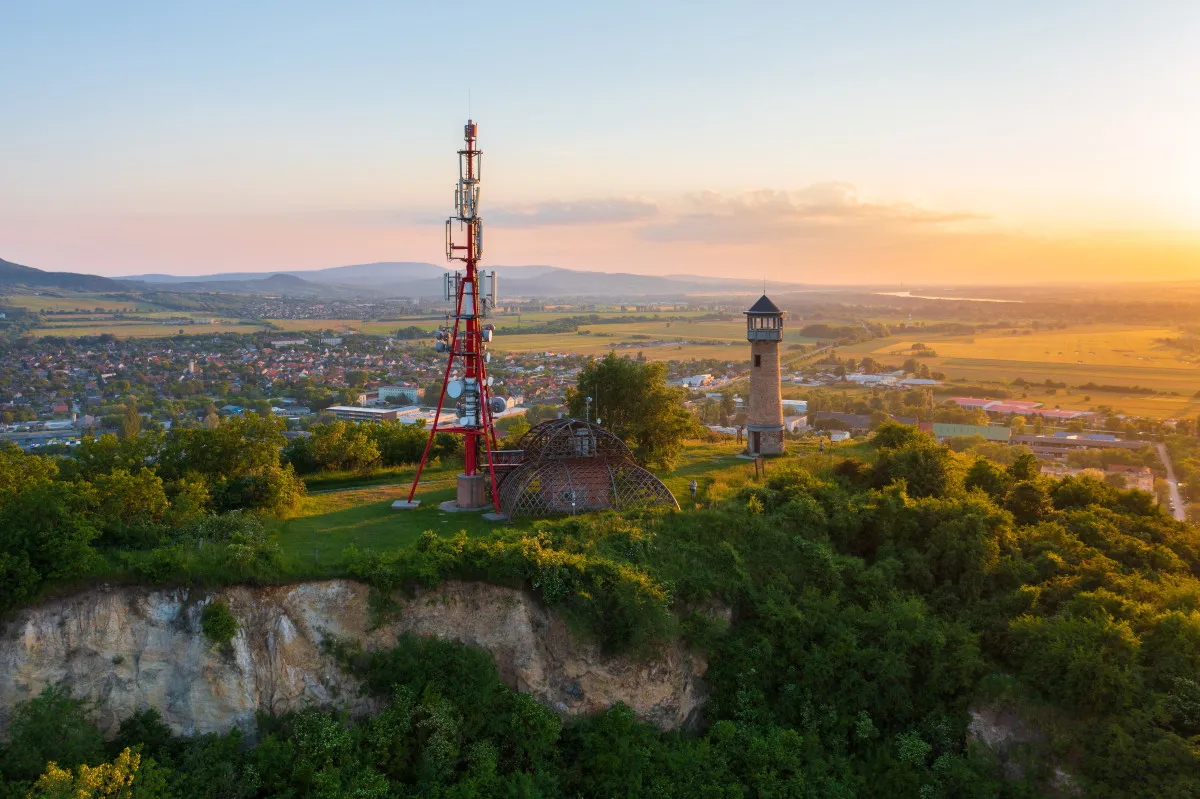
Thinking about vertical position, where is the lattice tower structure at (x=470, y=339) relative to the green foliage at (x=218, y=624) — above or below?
above

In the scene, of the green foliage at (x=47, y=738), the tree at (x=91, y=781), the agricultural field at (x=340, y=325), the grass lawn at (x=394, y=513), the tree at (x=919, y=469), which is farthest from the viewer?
the agricultural field at (x=340, y=325)

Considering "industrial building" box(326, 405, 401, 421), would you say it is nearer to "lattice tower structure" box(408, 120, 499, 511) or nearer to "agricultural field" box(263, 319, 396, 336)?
"lattice tower structure" box(408, 120, 499, 511)

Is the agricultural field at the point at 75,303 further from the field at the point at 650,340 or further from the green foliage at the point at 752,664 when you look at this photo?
the green foliage at the point at 752,664

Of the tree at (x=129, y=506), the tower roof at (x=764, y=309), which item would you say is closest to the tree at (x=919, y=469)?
the tower roof at (x=764, y=309)

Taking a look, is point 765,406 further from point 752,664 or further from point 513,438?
point 752,664

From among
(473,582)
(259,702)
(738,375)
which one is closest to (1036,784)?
(473,582)

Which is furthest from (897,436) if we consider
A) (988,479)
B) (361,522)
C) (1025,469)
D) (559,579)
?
(361,522)

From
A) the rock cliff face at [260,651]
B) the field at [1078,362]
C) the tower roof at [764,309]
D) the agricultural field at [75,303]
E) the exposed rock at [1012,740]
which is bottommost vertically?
the exposed rock at [1012,740]
